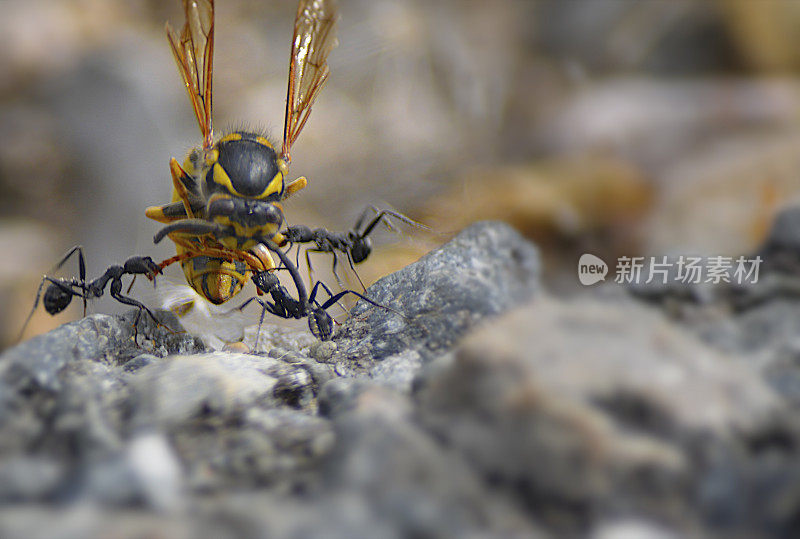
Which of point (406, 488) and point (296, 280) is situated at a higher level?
point (296, 280)

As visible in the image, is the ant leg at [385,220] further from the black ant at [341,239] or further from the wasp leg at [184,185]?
the wasp leg at [184,185]

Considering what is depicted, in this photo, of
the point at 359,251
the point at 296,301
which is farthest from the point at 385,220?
the point at 296,301

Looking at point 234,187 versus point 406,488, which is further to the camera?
point 234,187

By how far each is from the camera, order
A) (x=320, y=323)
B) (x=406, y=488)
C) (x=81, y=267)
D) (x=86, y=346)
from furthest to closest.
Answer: (x=81, y=267), (x=320, y=323), (x=86, y=346), (x=406, y=488)

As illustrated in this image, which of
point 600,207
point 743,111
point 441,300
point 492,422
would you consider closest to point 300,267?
point 441,300

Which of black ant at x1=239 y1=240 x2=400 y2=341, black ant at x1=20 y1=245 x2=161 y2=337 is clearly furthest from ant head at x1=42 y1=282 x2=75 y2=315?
black ant at x1=239 y1=240 x2=400 y2=341

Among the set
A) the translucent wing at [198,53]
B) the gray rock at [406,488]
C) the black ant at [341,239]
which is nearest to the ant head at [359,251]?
the black ant at [341,239]

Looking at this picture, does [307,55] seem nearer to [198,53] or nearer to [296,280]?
[198,53]
